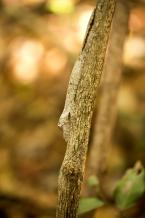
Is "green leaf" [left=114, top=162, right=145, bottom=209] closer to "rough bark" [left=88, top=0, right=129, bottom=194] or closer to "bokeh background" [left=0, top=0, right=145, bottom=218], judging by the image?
"rough bark" [left=88, top=0, right=129, bottom=194]

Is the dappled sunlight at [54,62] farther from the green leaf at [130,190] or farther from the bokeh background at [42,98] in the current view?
the green leaf at [130,190]

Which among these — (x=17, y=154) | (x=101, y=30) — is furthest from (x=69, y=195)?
(x=17, y=154)

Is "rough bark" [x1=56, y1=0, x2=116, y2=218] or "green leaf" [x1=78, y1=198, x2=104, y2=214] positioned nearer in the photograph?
"rough bark" [x1=56, y1=0, x2=116, y2=218]

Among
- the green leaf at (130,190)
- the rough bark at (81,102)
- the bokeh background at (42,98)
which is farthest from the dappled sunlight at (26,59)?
the rough bark at (81,102)

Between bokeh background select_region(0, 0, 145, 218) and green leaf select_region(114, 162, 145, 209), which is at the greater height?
bokeh background select_region(0, 0, 145, 218)

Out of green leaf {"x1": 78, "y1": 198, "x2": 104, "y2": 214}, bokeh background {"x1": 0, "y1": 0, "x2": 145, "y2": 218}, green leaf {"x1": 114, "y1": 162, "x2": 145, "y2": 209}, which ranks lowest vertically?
green leaf {"x1": 78, "y1": 198, "x2": 104, "y2": 214}

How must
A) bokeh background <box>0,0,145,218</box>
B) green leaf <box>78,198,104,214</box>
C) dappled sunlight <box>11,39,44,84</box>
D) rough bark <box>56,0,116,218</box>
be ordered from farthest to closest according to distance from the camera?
1. dappled sunlight <box>11,39,44,84</box>
2. bokeh background <box>0,0,145,218</box>
3. green leaf <box>78,198,104,214</box>
4. rough bark <box>56,0,116,218</box>

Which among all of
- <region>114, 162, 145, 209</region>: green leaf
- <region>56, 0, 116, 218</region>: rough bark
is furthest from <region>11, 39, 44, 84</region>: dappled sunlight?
<region>56, 0, 116, 218</region>: rough bark

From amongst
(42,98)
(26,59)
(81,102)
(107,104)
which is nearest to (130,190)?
(107,104)
